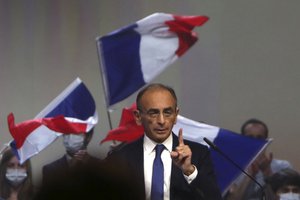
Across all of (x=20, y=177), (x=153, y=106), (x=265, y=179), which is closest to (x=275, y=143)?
(x=265, y=179)

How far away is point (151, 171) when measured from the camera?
127 inches

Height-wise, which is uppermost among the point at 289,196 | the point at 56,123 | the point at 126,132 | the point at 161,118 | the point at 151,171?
the point at 161,118

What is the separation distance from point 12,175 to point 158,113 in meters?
3.21

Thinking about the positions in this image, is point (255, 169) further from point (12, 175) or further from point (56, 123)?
point (12, 175)

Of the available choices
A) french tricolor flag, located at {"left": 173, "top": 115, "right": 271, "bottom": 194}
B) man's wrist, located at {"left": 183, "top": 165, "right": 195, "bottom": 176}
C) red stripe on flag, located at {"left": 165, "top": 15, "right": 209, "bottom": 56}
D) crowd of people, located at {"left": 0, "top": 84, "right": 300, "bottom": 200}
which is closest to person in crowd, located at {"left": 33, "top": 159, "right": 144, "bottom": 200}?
crowd of people, located at {"left": 0, "top": 84, "right": 300, "bottom": 200}

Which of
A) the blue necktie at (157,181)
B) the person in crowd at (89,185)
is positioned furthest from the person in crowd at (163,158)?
the person in crowd at (89,185)

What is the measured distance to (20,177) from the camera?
6340mm

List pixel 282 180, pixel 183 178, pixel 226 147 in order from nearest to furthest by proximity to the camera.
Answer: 1. pixel 183 178
2. pixel 282 180
3. pixel 226 147

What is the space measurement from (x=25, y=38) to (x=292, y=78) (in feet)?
7.29

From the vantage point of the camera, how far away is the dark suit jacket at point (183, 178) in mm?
3059

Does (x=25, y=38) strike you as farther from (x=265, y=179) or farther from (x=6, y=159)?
(x=265, y=179)

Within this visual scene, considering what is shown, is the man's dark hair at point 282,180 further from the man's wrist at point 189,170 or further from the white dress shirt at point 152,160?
the man's wrist at point 189,170

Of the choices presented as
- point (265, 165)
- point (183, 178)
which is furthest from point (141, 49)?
point (183, 178)

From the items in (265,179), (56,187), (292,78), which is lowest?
(265,179)
